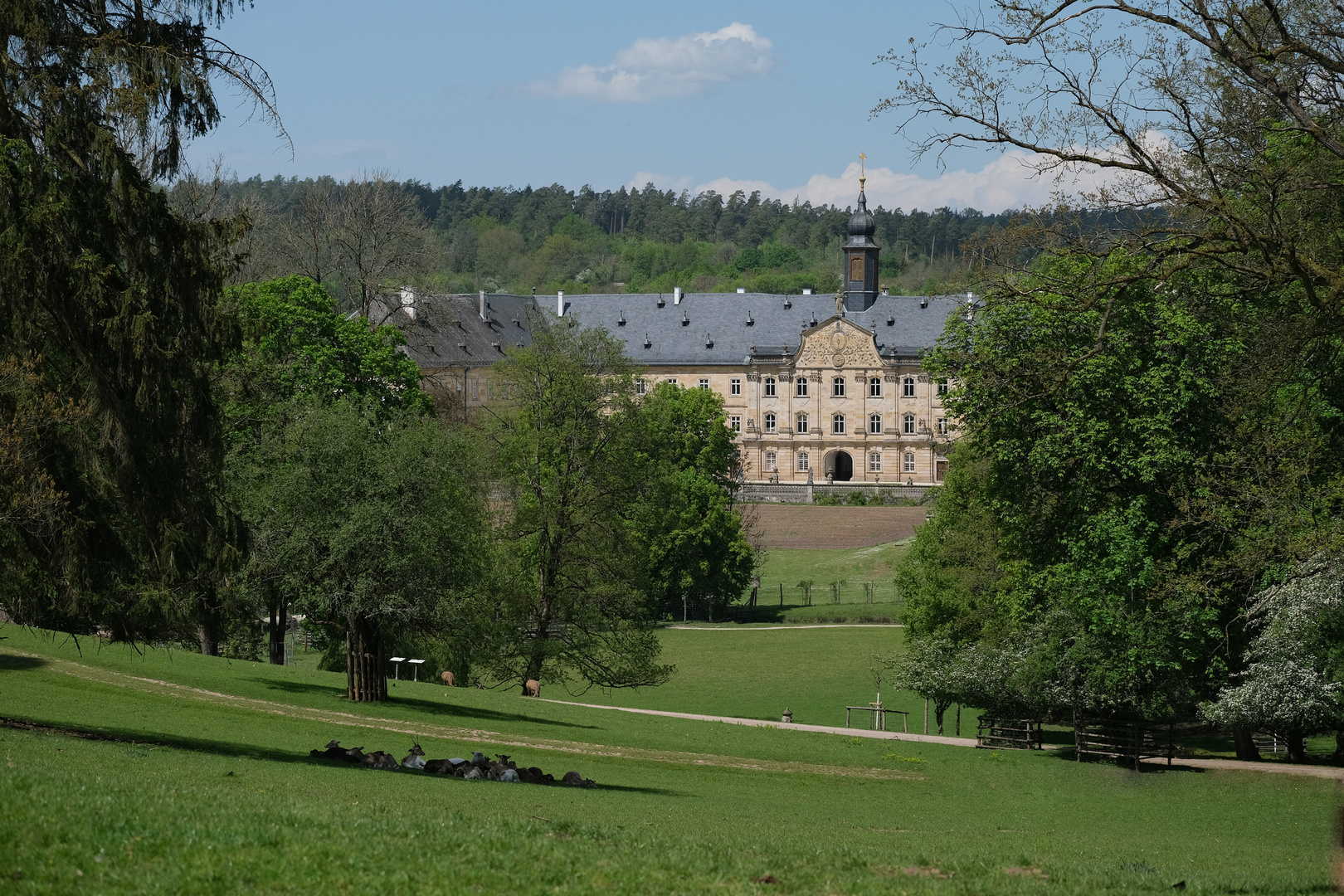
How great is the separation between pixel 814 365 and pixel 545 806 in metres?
98.2

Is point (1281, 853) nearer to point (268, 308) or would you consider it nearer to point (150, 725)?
point (150, 725)

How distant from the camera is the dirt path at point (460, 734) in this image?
25359 mm

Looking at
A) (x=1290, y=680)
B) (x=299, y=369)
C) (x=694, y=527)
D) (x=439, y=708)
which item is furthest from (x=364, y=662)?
(x=694, y=527)

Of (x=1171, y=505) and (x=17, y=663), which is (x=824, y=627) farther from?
(x=17, y=663)

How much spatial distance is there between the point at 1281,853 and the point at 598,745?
12672mm

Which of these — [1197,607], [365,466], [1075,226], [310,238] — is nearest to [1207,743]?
[1197,607]

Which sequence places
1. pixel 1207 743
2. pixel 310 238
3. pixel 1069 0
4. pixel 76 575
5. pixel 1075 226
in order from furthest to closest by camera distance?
pixel 310 238
pixel 1207 743
pixel 76 575
pixel 1075 226
pixel 1069 0

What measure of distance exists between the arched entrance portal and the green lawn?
79214 mm

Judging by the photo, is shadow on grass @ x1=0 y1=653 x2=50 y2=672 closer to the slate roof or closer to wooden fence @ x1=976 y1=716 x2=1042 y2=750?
wooden fence @ x1=976 y1=716 x2=1042 y2=750

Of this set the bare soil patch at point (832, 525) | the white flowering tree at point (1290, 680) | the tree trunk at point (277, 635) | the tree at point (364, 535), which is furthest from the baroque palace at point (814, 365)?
the white flowering tree at point (1290, 680)

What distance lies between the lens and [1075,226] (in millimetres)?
14430

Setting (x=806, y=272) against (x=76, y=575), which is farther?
(x=806, y=272)

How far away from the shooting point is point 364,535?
27703mm

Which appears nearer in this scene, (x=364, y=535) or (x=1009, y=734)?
(x=364, y=535)
